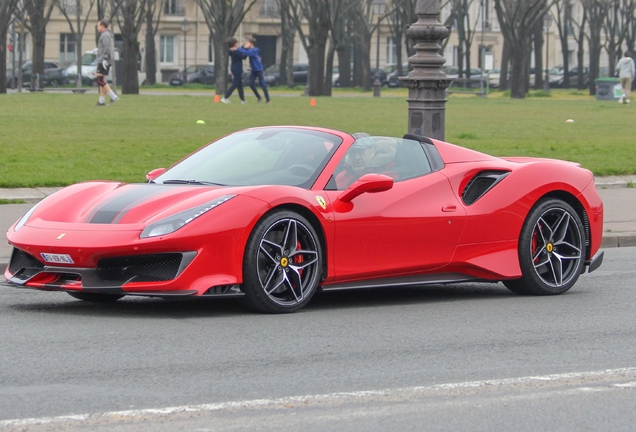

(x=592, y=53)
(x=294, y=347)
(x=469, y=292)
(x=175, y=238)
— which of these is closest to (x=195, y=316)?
(x=175, y=238)

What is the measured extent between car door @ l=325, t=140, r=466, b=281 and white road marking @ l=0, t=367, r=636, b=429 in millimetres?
2179

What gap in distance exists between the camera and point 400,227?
26.0 feet

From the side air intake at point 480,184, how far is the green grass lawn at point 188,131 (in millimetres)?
6783

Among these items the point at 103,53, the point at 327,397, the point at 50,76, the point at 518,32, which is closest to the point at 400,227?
the point at 327,397

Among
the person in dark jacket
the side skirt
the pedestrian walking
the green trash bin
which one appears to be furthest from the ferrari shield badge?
the green trash bin

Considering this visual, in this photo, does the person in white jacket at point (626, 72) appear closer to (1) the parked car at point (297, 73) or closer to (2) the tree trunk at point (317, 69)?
(2) the tree trunk at point (317, 69)

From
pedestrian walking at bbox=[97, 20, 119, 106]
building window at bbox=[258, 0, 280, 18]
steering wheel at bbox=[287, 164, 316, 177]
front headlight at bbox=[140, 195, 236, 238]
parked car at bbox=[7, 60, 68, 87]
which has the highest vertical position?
building window at bbox=[258, 0, 280, 18]

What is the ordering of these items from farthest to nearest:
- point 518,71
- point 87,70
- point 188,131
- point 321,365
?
point 87,70, point 518,71, point 188,131, point 321,365

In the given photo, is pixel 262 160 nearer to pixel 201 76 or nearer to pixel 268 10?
pixel 201 76

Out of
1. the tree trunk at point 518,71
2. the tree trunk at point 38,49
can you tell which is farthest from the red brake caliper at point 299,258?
the tree trunk at point 38,49

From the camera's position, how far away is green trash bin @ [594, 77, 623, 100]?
49.1 metres

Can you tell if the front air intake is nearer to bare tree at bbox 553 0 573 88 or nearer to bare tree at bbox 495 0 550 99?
bare tree at bbox 495 0 550 99

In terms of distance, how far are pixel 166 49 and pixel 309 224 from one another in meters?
80.4

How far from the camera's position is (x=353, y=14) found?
→ 72938mm
